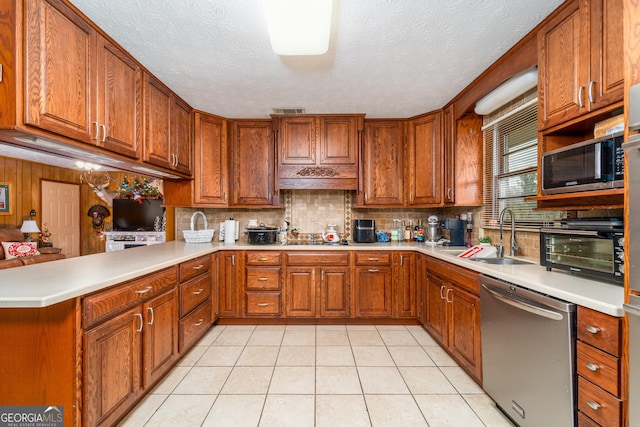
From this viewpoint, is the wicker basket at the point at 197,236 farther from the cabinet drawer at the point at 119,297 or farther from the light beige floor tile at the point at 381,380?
the light beige floor tile at the point at 381,380

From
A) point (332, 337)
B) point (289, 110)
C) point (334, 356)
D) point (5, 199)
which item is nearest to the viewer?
point (334, 356)

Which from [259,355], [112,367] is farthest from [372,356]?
[112,367]

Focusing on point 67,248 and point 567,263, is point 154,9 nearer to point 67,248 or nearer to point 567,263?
point 567,263

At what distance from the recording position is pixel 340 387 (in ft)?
6.02

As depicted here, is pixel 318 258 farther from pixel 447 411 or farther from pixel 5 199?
pixel 5 199

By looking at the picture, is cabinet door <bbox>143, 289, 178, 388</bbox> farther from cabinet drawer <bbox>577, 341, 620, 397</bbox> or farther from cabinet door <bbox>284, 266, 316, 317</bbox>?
cabinet drawer <bbox>577, 341, 620, 397</bbox>

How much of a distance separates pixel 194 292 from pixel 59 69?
1761mm

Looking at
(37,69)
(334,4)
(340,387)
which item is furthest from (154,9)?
(340,387)

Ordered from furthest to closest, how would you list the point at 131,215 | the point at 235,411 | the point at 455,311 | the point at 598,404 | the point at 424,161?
1. the point at 131,215
2. the point at 424,161
3. the point at 455,311
4. the point at 235,411
5. the point at 598,404

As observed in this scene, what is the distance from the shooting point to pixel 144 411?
1615mm

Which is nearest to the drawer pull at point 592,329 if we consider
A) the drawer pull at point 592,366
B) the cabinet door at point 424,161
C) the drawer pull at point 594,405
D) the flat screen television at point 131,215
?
the drawer pull at point 592,366

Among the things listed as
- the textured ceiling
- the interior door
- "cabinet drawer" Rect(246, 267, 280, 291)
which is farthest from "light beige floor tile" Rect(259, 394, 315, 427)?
the interior door

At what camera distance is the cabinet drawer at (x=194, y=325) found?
214cm

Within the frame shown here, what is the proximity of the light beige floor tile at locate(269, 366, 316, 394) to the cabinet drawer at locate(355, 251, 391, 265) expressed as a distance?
46.1 inches
